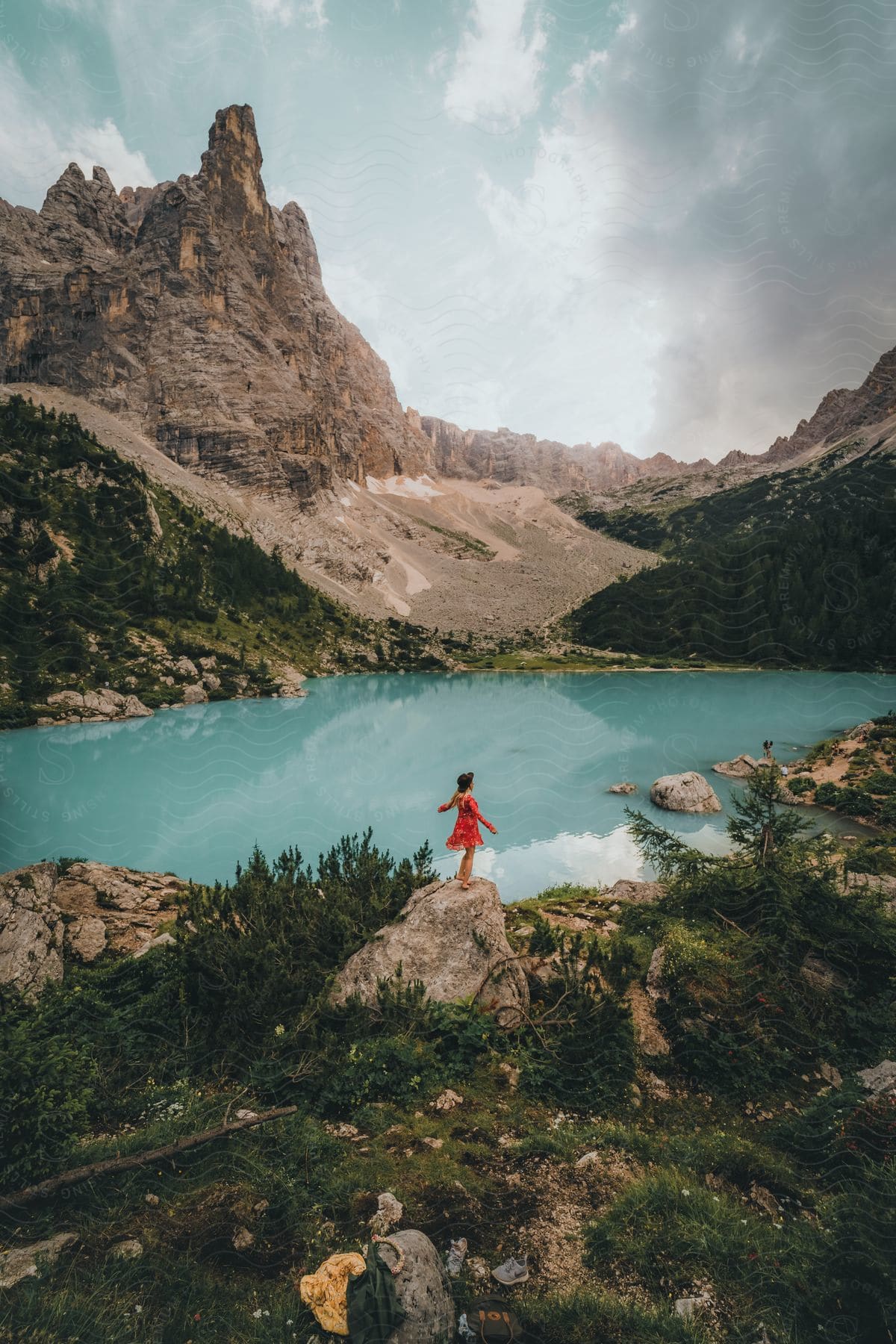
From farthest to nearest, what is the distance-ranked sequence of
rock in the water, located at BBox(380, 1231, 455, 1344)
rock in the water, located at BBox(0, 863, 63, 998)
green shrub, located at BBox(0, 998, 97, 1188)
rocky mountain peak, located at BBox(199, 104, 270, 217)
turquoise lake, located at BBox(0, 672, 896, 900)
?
1. rocky mountain peak, located at BBox(199, 104, 270, 217)
2. turquoise lake, located at BBox(0, 672, 896, 900)
3. rock in the water, located at BBox(0, 863, 63, 998)
4. green shrub, located at BBox(0, 998, 97, 1188)
5. rock in the water, located at BBox(380, 1231, 455, 1344)

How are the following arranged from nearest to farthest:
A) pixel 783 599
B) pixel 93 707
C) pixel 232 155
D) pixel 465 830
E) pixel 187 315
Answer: pixel 465 830
pixel 93 707
pixel 783 599
pixel 187 315
pixel 232 155

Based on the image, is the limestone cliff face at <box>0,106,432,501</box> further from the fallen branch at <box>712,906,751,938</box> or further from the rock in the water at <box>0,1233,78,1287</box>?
the rock in the water at <box>0,1233,78,1287</box>

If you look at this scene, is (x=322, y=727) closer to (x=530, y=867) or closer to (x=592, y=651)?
(x=530, y=867)

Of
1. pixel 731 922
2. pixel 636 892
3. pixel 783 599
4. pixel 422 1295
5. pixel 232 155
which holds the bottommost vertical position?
pixel 636 892

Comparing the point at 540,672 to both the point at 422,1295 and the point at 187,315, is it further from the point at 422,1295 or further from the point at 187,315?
the point at 187,315

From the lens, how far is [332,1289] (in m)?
3.26

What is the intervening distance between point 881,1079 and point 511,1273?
353 cm

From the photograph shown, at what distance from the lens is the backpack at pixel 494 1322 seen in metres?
3.10

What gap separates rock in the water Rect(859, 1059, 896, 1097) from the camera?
4387mm

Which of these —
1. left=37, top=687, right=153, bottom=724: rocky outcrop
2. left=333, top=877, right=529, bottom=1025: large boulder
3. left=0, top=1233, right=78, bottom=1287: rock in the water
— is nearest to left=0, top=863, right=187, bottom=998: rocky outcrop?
left=0, top=1233, right=78, bottom=1287: rock in the water

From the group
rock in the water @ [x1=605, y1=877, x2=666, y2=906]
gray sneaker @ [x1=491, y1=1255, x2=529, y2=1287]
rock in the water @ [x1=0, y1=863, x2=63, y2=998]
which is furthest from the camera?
rock in the water @ [x1=605, y1=877, x2=666, y2=906]

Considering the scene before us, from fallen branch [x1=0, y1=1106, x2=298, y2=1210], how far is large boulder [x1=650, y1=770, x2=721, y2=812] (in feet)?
67.2

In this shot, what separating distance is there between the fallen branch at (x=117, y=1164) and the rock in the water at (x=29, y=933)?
2727 mm

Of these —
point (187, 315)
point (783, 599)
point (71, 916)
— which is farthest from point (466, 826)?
point (187, 315)
